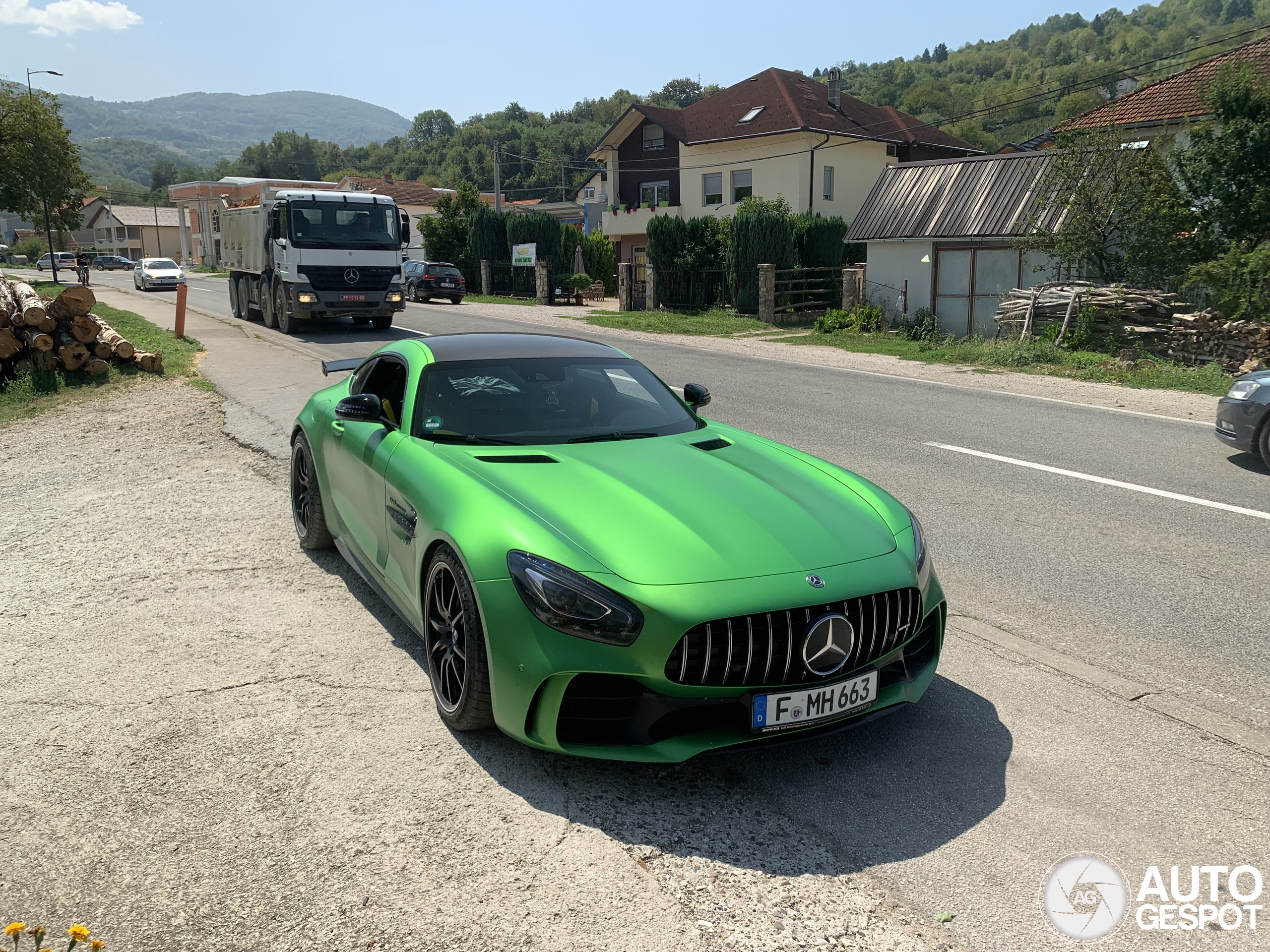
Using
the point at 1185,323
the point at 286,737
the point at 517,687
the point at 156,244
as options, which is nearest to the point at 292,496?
the point at 286,737

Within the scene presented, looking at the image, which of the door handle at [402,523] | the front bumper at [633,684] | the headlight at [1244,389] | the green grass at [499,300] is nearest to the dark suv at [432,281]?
the green grass at [499,300]

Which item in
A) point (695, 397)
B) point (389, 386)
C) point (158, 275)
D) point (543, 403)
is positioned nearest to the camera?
point (543, 403)

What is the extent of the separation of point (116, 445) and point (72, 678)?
6304mm

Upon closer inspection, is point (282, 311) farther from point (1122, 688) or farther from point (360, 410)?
point (1122, 688)

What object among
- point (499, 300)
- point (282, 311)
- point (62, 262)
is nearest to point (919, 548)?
point (282, 311)

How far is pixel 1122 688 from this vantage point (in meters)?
4.23

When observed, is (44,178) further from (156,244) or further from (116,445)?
(156,244)

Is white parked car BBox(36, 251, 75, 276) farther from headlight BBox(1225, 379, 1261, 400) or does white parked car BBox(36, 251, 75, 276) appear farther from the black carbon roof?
headlight BBox(1225, 379, 1261, 400)

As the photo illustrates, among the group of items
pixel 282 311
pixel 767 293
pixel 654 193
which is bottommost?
pixel 282 311

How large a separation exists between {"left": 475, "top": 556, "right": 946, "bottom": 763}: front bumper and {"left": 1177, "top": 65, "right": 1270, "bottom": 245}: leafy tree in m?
17.5

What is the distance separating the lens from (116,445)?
994 centimetres

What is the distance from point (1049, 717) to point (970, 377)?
1285cm

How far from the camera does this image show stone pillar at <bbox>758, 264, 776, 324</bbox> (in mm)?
27969

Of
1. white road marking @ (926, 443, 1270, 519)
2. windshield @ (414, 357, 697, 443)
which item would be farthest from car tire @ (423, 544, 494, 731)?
white road marking @ (926, 443, 1270, 519)
